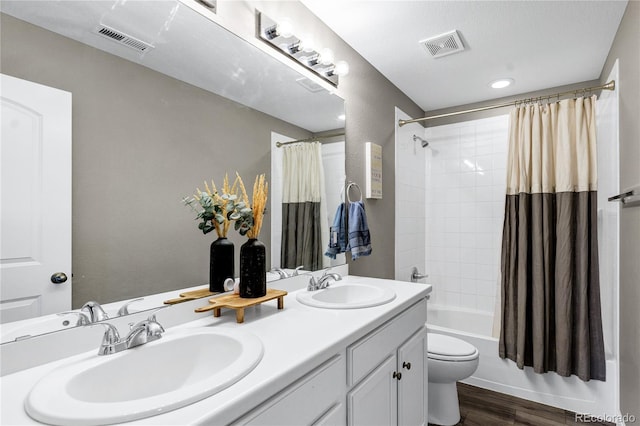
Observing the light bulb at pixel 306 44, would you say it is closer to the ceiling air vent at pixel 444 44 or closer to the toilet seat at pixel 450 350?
the ceiling air vent at pixel 444 44

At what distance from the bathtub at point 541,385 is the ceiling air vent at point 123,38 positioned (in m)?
2.64

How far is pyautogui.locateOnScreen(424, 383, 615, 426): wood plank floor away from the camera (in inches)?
84.2

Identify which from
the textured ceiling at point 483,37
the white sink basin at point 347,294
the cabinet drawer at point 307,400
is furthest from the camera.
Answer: the textured ceiling at point 483,37

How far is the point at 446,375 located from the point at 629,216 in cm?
133

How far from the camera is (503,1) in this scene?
1763 mm

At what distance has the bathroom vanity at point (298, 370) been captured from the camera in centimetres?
69

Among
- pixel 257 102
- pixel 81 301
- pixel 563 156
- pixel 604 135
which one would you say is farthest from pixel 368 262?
pixel 604 135

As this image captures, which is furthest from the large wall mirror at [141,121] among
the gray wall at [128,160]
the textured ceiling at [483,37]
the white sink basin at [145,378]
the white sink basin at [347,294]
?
the textured ceiling at [483,37]

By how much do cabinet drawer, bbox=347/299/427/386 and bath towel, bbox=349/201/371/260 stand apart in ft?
1.63

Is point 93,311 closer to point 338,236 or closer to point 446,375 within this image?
point 338,236

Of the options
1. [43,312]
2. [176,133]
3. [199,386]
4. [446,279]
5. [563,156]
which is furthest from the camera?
[446,279]

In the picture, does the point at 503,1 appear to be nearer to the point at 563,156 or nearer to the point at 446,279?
the point at 563,156

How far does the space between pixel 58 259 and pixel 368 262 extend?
1.79 meters

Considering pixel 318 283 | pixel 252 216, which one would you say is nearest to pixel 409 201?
pixel 318 283
